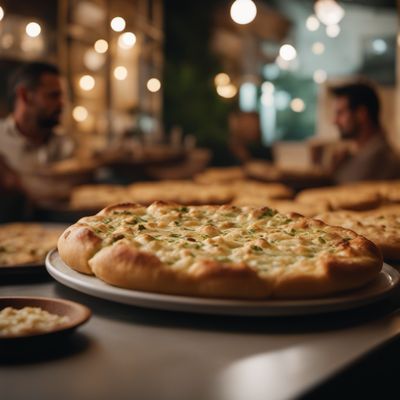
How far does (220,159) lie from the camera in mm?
12008

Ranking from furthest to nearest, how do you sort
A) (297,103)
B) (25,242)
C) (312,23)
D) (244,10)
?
(297,103), (312,23), (244,10), (25,242)

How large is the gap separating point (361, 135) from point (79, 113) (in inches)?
187

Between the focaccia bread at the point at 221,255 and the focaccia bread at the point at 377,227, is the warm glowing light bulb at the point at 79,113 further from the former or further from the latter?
the focaccia bread at the point at 221,255

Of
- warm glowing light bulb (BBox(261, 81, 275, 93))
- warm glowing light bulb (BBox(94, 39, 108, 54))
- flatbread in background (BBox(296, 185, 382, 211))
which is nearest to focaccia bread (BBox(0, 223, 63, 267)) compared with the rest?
flatbread in background (BBox(296, 185, 382, 211))

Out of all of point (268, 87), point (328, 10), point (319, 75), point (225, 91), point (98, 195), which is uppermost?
point (328, 10)

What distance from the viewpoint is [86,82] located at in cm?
941

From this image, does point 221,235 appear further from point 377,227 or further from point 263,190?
point 263,190

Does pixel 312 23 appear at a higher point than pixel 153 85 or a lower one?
higher

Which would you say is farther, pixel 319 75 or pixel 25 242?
pixel 319 75

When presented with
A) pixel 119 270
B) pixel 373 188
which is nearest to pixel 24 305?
pixel 119 270

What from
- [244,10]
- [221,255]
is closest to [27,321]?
[221,255]

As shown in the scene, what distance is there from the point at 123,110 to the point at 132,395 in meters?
10.4

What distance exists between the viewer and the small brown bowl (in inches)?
38.5

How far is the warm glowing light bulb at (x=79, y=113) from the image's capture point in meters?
9.21
